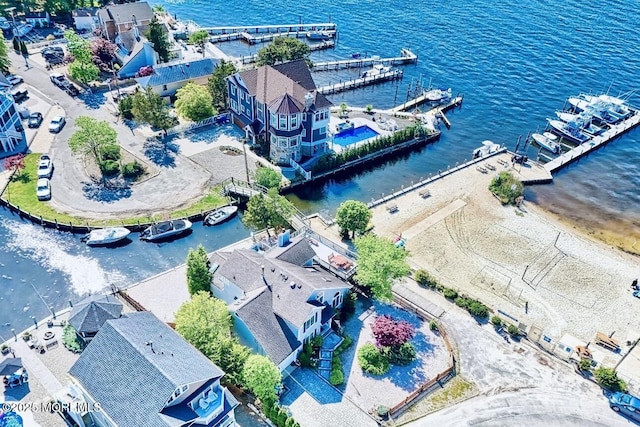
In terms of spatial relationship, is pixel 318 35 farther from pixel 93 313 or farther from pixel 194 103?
pixel 93 313

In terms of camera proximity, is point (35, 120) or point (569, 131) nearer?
point (35, 120)

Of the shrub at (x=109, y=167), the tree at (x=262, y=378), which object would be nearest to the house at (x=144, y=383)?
the tree at (x=262, y=378)

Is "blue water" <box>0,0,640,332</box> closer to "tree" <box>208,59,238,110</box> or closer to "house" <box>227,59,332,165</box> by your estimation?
"house" <box>227,59,332,165</box>

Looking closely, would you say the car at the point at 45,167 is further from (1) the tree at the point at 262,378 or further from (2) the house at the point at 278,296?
(1) the tree at the point at 262,378

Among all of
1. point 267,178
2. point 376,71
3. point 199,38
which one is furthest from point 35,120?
point 376,71

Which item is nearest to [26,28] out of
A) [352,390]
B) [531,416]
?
[352,390]

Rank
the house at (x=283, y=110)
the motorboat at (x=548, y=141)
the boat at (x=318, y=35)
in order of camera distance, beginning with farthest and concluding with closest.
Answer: the boat at (x=318, y=35), the motorboat at (x=548, y=141), the house at (x=283, y=110)

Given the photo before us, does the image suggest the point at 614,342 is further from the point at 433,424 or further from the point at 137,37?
the point at 137,37
